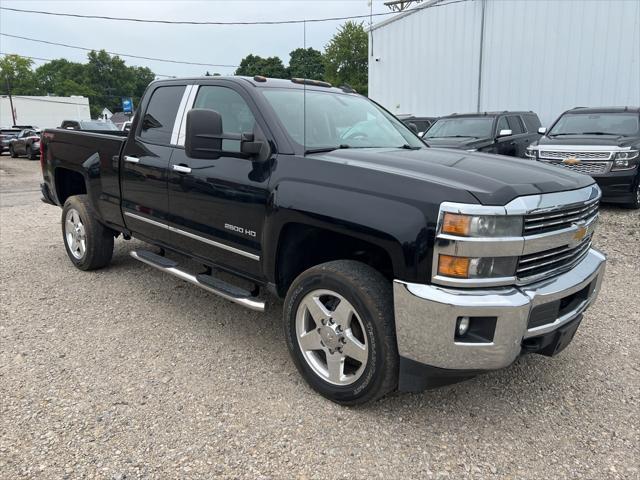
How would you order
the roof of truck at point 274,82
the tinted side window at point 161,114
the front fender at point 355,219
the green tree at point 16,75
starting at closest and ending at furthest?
the front fender at point 355,219 < the roof of truck at point 274,82 < the tinted side window at point 161,114 < the green tree at point 16,75

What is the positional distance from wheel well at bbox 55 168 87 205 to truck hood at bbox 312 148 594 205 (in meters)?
3.96

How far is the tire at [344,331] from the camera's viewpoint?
264 centimetres

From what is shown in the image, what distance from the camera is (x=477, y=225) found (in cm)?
236

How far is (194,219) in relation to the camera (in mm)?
3797

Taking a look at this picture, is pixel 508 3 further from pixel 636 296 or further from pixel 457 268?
pixel 457 268

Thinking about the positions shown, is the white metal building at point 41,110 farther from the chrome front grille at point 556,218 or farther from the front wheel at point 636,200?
the chrome front grille at point 556,218

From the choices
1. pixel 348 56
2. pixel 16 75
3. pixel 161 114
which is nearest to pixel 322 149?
pixel 161 114

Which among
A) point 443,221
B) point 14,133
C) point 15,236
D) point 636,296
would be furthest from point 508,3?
point 14,133

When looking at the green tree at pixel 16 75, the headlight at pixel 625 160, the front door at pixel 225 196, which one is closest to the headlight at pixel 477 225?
the front door at pixel 225 196

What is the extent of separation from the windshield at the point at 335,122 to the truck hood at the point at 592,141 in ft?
19.0

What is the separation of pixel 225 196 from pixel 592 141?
7.66m

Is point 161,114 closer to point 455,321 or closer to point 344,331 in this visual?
point 344,331

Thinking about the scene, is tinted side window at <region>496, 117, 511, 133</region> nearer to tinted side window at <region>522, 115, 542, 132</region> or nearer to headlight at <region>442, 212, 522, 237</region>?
tinted side window at <region>522, 115, 542, 132</region>

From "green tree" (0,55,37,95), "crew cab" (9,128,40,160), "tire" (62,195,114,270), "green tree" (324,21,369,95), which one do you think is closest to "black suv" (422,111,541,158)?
"tire" (62,195,114,270)
